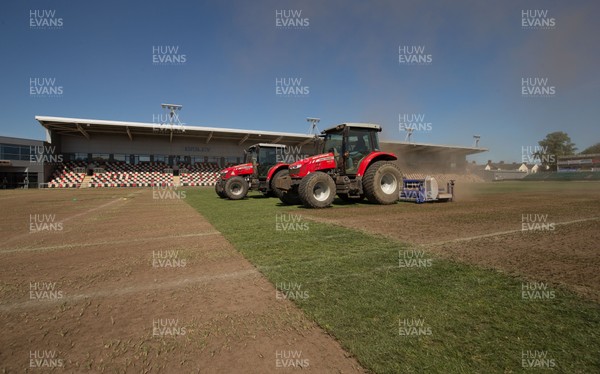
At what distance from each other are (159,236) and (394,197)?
707 centimetres

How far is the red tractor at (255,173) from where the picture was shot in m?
12.1

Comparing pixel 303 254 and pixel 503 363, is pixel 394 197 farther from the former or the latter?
pixel 503 363

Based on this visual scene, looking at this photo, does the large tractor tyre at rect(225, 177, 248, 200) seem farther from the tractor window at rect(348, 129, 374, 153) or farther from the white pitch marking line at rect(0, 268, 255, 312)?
the white pitch marking line at rect(0, 268, 255, 312)

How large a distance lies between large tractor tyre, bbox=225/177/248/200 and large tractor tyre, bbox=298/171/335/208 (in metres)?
4.85

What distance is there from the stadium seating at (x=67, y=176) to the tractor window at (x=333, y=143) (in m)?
31.8

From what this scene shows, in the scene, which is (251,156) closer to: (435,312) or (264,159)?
(264,159)

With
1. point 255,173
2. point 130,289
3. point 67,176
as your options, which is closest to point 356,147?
point 255,173

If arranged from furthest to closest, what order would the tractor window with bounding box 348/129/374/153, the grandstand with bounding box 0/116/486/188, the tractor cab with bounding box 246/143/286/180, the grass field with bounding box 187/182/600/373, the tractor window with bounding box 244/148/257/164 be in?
the grandstand with bounding box 0/116/486/188 < the tractor window with bounding box 244/148/257/164 < the tractor cab with bounding box 246/143/286/180 < the tractor window with bounding box 348/129/374/153 < the grass field with bounding box 187/182/600/373

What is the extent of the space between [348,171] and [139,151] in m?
32.7

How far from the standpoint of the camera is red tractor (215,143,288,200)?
1214cm

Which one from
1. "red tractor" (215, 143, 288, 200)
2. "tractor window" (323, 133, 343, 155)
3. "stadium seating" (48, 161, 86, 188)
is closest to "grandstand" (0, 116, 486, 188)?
"stadium seating" (48, 161, 86, 188)

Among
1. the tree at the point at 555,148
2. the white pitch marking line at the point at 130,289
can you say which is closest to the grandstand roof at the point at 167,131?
the white pitch marking line at the point at 130,289

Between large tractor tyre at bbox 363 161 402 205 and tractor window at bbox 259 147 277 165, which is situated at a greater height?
tractor window at bbox 259 147 277 165

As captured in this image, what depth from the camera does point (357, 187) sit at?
871cm
